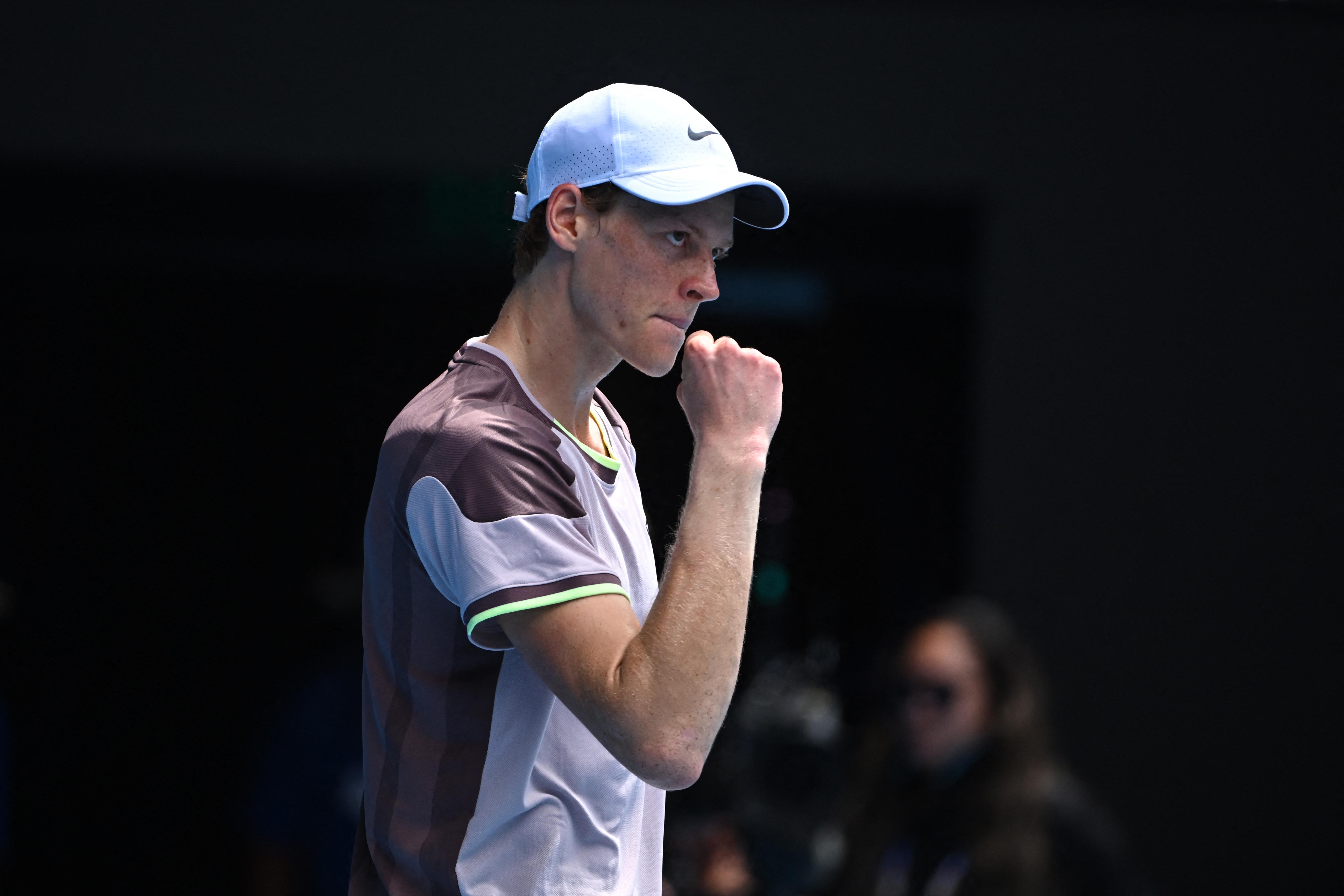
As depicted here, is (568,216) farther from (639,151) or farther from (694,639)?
(694,639)

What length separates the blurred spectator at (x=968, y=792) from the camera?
116 inches

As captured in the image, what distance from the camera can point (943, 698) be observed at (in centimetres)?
319

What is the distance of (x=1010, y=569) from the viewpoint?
454 centimetres

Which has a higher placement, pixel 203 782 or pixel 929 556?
pixel 929 556

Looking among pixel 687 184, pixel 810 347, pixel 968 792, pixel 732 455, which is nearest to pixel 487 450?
pixel 732 455

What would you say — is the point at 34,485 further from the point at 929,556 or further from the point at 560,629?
the point at 560,629

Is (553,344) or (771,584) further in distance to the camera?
(771,584)

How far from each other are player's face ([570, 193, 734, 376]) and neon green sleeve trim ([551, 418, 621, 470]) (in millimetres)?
91

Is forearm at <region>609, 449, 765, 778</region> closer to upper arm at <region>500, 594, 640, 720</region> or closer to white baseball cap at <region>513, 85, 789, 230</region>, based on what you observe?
upper arm at <region>500, 594, 640, 720</region>

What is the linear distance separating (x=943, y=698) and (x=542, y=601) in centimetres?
217

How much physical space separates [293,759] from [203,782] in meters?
0.79

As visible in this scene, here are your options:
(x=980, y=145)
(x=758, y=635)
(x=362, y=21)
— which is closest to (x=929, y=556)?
(x=758, y=635)

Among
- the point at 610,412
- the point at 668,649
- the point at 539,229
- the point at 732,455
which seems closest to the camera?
the point at 668,649

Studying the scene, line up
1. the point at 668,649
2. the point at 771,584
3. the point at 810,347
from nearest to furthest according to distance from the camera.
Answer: the point at 668,649
the point at 771,584
the point at 810,347
